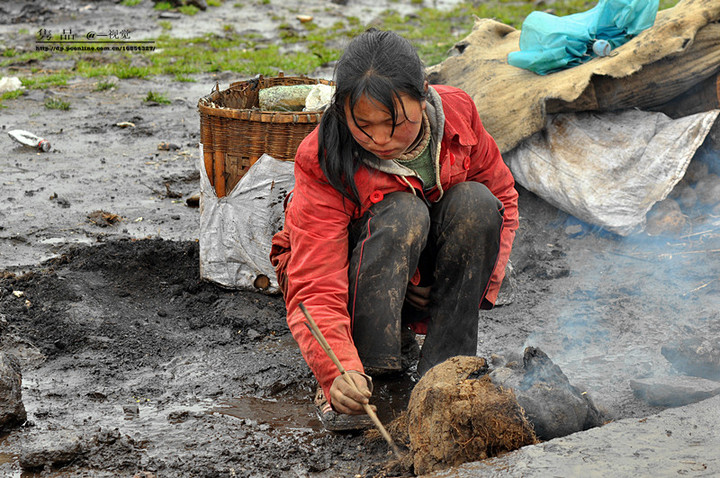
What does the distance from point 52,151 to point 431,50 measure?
4604mm

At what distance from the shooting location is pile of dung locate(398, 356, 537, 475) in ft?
6.82

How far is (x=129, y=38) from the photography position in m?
10.1

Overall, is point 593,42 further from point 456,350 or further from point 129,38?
point 129,38

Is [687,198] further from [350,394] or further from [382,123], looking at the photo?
[350,394]

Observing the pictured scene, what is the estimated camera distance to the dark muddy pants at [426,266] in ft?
7.79

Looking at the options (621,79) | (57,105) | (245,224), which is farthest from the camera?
(57,105)

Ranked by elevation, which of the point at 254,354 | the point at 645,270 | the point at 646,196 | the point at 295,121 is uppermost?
the point at 295,121

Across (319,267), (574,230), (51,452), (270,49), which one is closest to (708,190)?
Result: (574,230)

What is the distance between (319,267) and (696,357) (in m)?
1.39

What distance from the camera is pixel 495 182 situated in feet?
9.06

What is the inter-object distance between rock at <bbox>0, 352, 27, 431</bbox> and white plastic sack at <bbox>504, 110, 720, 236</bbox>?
2.82 metres

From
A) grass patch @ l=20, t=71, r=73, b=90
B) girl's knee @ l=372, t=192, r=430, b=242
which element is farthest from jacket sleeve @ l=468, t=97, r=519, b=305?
grass patch @ l=20, t=71, r=73, b=90

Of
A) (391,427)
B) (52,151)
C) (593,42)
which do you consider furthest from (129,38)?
(391,427)

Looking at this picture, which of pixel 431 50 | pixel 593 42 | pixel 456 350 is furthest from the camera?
pixel 431 50
